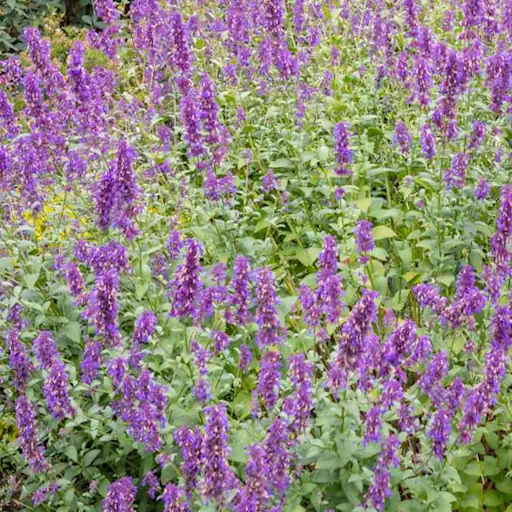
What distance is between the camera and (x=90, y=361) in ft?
12.5

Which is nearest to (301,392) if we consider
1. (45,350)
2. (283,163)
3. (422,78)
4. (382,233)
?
(45,350)

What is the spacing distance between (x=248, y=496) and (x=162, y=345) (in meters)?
1.25

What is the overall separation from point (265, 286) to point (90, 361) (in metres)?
0.94

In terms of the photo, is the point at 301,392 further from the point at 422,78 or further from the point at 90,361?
the point at 422,78

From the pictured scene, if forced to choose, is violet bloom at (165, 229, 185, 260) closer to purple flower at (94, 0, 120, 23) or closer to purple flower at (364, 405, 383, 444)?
purple flower at (364, 405, 383, 444)

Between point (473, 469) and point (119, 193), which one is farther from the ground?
point (119, 193)

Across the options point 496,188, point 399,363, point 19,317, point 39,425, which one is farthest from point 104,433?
point 496,188

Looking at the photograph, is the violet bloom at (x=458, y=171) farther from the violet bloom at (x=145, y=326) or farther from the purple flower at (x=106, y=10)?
the purple flower at (x=106, y=10)

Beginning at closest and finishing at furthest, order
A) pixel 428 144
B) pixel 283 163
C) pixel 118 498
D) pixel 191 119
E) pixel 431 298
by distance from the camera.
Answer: pixel 118 498 < pixel 431 298 < pixel 191 119 < pixel 428 144 < pixel 283 163

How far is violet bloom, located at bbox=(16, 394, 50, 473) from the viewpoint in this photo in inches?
139

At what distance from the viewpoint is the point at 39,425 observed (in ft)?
12.9

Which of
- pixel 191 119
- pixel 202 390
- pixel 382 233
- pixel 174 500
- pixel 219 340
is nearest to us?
pixel 174 500

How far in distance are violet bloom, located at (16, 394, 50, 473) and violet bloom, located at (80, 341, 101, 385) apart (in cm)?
30

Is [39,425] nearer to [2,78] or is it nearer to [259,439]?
[259,439]
